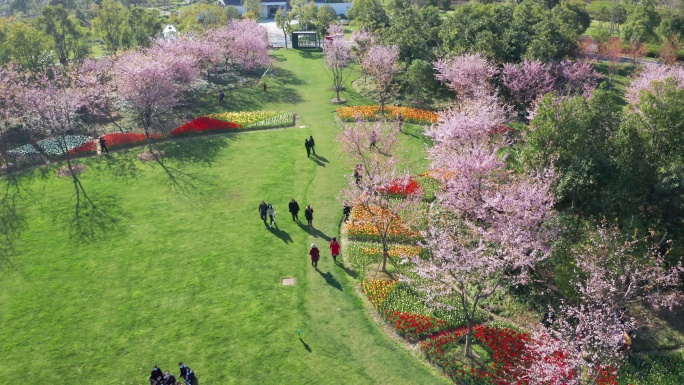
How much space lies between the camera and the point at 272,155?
41.2 metres

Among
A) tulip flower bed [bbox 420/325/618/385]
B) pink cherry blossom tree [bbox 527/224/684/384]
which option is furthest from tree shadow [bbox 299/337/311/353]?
pink cherry blossom tree [bbox 527/224/684/384]

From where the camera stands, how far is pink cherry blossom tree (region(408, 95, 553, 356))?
20.7 meters

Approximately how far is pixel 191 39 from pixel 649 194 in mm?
53284

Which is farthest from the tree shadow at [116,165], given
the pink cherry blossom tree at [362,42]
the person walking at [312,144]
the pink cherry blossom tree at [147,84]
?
the pink cherry blossom tree at [362,42]

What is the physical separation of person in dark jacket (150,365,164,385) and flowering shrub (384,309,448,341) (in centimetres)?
1055

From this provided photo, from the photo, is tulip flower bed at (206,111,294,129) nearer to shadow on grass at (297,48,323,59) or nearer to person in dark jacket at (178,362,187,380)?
shadow on grass at (297,48,323,59)

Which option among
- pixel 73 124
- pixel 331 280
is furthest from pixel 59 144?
pixel 331 280

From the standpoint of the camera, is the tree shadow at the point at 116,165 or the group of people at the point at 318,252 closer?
the group of people at the point at 318,252

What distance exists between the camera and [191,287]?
25781 millimetres

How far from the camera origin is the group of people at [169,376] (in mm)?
19141

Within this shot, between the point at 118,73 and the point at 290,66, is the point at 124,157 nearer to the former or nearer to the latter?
the point at 118,73

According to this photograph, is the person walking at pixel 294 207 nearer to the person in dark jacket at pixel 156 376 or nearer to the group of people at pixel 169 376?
the group of people at pixel 169 376

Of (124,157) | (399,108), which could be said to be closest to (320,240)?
(124,157)

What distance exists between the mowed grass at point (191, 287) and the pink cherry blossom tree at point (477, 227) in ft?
13.5
